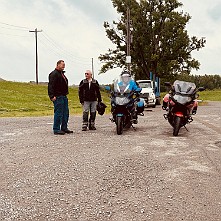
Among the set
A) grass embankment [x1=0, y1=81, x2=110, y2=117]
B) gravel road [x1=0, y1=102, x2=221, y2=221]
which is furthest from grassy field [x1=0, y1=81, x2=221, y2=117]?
gravel road [x1=0, y1=102, x2=221, y2=221]

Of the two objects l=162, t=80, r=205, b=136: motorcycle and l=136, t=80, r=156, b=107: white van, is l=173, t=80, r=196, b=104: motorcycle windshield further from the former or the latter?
l=136, t=80, r=156, b=107: white van

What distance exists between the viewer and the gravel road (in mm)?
4145

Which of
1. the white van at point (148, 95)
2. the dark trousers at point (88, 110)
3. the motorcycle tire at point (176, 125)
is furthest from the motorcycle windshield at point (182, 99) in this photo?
the white van at point (148, 95)

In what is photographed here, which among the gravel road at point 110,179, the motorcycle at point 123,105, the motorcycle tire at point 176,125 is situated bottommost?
the gravel road at point 110,179

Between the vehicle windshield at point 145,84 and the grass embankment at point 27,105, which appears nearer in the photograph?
the grass embankment at point 27,105

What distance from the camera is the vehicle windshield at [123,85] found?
34.8 feet

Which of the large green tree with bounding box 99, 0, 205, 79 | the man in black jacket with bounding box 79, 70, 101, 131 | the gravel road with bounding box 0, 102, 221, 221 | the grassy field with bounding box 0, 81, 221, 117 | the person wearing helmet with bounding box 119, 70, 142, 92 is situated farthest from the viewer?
the large green tree with bounding box 99, 0, 205, 79

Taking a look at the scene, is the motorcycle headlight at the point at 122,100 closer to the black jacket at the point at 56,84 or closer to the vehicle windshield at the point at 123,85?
the vehicle windshield at the point at 123,85

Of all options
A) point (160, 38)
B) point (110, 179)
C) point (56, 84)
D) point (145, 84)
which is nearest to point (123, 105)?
point (56, 84)

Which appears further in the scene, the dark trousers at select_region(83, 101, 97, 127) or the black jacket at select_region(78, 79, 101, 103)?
the dark trousers at select_region(83, 101, 97, 127)

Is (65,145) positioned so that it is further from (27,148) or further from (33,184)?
(33,184)

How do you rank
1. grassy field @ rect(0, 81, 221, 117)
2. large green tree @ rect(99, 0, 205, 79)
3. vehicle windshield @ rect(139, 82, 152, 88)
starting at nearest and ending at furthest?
grassy field @ rect(0, 81, 221, 117) < vehicle windshield @ rect(139, 82, 152, 88) < large green tree @ rect(99, 0, 205, 79)

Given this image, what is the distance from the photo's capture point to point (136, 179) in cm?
538

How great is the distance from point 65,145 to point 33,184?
3181mm
